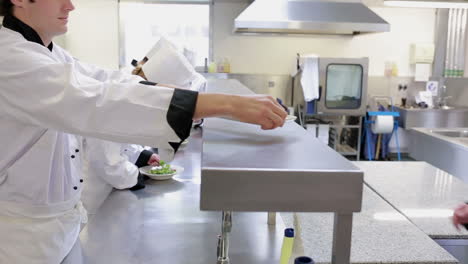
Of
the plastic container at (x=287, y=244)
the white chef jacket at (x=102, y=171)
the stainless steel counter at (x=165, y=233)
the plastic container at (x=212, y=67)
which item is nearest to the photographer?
the plastic container at (x=287, y=244)

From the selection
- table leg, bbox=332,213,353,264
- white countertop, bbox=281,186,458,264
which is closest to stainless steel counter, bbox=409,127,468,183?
white countertop, bbox=281,186,458,264

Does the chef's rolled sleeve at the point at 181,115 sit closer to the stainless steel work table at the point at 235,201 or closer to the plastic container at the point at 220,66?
the stainless steel work table at the point at 235,201

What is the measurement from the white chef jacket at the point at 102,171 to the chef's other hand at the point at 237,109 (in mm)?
1011

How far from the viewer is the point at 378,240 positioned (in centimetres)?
163

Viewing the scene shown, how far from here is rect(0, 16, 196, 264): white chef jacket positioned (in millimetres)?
771

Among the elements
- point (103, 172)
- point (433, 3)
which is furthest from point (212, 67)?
point (103, 172)

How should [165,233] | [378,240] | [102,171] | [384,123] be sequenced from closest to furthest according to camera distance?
[165,233], [378,240], [102,171], [384,123]

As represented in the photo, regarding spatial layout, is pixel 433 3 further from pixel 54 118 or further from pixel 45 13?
pixel 54 118

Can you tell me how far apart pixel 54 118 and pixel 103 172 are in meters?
1.00

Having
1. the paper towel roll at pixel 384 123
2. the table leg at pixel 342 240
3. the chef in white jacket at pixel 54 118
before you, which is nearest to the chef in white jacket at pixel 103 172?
the chef in white jacket at pixel 54 118

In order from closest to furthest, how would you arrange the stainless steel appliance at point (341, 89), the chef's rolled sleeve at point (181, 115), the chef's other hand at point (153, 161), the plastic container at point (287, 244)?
1. the chef's rolled sleeve at point (181, 115)
2. the plastic container at point (287, 244)
3. the chef's other hand at point (153, 161)
4. the stainless steel appliance at point (341, 89)

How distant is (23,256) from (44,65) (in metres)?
0.54

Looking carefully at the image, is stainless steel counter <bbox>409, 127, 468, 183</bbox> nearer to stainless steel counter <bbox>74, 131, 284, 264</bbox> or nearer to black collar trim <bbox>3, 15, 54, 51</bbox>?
stainless steel counter <bbox>74, 131, 284, 264</bbox>

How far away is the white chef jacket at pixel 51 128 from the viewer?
0.77 metres
